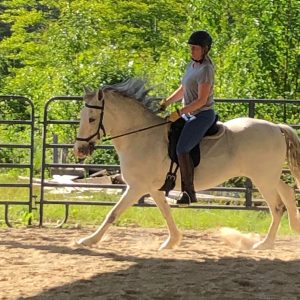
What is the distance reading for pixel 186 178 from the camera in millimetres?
7777

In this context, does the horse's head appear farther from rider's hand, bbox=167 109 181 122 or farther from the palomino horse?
rider's hand, bbox=167 109 181 122

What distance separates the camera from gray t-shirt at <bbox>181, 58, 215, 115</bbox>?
24.8 feet

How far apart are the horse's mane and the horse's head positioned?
0.21m

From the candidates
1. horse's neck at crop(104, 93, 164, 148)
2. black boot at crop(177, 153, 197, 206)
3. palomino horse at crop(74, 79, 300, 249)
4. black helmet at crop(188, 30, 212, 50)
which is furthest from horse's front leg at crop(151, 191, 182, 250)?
black helmet at crop(188, 30, 212, 50)

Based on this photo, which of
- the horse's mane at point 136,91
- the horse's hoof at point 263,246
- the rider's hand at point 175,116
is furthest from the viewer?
the horse's hoof at point 263,246

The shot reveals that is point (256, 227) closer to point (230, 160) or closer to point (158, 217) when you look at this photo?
point (158, 217)

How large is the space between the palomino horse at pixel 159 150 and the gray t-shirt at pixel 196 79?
1.38 feet

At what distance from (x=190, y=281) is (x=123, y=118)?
7.49 feet

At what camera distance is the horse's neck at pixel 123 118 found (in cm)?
791

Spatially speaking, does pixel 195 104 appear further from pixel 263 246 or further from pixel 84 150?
pixel 263 246

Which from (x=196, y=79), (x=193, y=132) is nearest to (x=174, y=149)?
(x=193, y=132)

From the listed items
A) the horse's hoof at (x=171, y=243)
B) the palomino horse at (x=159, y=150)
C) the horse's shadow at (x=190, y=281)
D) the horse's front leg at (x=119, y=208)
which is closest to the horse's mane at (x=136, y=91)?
the palomino horse at (x=159, y=150)

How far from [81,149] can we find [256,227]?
11.1ft

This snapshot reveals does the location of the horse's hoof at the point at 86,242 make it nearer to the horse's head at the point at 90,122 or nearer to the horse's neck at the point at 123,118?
the horse's head at the point at 90,122
